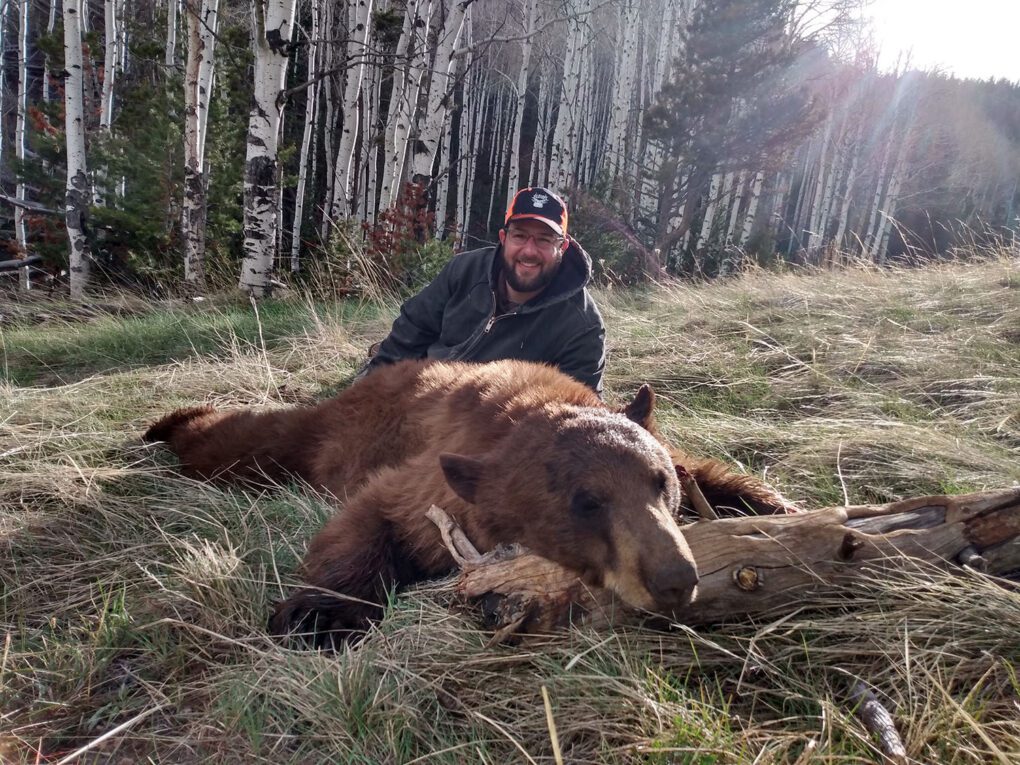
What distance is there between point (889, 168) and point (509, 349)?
26.0 m

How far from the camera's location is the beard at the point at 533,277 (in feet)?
12.3

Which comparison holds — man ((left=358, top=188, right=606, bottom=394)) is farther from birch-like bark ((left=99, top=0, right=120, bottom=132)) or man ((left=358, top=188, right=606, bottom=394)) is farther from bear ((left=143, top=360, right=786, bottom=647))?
birch-like bark ((left=99, top=0, right=120, bottom=132))

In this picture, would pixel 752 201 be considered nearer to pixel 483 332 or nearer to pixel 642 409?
pixel 483 332

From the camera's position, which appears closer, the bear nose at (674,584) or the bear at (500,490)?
the bear nose at (674,584)

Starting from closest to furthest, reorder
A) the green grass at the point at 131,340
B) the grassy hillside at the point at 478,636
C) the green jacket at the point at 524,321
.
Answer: the grassy hillside at the point at 478,636 → the green jacket at the point at 524,321 → the green grass at the point at 131,340

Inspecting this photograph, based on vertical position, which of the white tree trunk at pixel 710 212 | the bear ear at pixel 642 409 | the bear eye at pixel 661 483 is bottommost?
the bear eye at pixel 661 483

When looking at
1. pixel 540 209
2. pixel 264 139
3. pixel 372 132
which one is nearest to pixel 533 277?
pixel 540 209

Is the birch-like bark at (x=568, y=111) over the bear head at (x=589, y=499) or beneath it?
over

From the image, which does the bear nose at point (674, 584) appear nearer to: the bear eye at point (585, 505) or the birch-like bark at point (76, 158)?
the bear eye at point (585, 505)

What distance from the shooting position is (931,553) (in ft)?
5.81

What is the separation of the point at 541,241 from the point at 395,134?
749cm

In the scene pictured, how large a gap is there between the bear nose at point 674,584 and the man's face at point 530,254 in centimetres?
236

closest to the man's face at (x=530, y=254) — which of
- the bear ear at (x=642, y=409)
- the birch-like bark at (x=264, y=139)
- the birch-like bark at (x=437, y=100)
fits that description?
the bear ear at (x=642, y=409)

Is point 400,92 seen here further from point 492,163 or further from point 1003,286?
point 492,163
